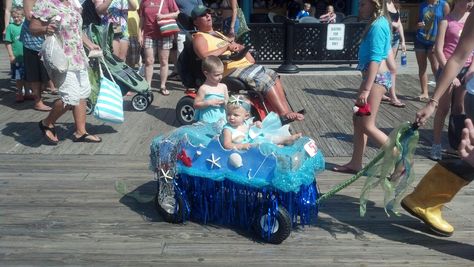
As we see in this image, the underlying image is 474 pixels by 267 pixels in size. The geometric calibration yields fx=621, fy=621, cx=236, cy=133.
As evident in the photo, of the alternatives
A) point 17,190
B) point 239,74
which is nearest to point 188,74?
point 239,74

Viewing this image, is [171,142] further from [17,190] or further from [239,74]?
[239,74]

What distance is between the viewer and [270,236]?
4.21 metres

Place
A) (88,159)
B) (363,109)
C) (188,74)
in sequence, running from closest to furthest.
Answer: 1. (363,109)
2. (88,159)
3. (188,74)

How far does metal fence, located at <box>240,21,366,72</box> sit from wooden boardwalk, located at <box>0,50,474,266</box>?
4481 mm

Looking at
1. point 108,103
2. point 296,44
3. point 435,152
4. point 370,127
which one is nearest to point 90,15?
point 108,103

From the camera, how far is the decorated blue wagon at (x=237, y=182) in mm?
4145

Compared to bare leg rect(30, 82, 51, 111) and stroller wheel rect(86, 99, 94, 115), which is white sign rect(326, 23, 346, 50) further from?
bare leg rect(30, 82, 51, 111)

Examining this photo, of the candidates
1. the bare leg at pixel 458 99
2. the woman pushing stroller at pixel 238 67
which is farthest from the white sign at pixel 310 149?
the woman pushing stroller at pixel 238 67

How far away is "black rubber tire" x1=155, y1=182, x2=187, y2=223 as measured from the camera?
14.7ft

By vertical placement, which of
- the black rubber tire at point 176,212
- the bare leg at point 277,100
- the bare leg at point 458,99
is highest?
the bare leg at point 458,99

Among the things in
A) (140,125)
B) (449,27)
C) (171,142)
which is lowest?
(140,125)

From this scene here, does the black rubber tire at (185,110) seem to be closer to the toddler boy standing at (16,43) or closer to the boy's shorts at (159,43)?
the boy's shorts at (159,43)

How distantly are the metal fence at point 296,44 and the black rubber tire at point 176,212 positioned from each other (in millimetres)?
6977

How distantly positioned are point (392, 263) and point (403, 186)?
58cm
